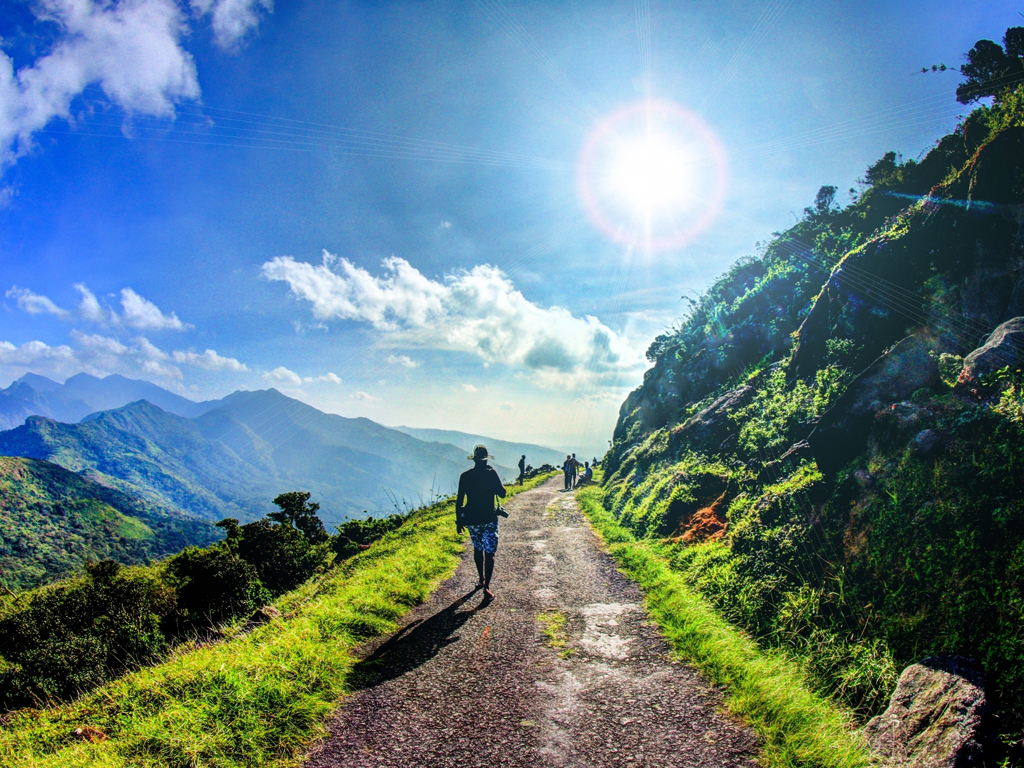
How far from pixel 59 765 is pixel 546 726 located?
4.32 metres

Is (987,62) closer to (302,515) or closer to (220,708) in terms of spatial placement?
(220,708)

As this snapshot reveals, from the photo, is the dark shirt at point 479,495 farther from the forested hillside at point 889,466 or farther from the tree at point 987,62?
the tree at point 987,62

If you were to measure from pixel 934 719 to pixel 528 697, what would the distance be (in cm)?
374

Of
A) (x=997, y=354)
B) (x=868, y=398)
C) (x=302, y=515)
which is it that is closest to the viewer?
(x=997, y=354)

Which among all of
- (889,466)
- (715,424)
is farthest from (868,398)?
(715,424)

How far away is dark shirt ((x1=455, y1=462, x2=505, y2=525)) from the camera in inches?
325

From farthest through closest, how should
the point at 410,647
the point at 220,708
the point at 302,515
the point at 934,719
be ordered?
the point at 302,515
the point at 410,647
the point at 220,708
the point at 934,719

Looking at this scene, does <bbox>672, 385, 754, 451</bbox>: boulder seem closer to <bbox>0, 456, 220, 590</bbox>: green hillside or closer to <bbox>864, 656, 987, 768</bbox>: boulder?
<bbox>864, 656, 987, 768</bbox>: boulder

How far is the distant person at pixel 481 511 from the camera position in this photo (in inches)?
324

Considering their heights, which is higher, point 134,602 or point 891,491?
point 891,491

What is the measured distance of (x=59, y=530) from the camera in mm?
160750

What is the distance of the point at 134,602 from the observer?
14.2 meters

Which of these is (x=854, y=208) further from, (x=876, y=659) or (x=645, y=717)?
(x=645, y=717)

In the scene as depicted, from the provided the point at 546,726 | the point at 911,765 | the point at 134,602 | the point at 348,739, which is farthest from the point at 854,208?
the point at 134,602
